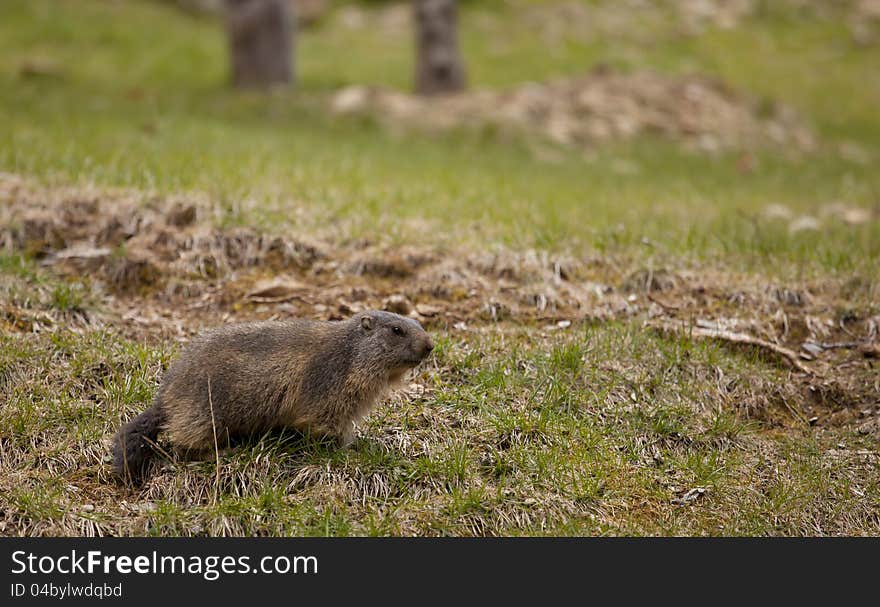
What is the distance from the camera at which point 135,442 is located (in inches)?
178

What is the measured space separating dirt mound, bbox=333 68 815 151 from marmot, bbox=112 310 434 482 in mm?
9014

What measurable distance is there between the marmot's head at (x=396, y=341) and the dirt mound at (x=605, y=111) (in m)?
8.98

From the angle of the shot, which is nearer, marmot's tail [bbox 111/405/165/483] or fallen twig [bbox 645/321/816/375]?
marmot's tail [bbox 111/405/165/483]

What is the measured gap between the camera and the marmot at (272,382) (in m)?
4.49

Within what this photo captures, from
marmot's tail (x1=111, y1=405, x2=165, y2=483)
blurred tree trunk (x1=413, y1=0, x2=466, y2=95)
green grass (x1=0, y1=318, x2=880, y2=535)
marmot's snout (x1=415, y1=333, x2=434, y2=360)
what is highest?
blurred tree trunk (x1=413, y1=0, x2=466, y2=95)

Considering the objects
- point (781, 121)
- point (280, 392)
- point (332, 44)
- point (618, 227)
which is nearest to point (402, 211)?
point (618, 227)

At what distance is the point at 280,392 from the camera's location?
15.1 feet

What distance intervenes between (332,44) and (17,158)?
12.9 metres

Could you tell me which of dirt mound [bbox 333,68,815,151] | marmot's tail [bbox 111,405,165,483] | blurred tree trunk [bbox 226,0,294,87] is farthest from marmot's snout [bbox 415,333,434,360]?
blurred tree trunk [bbox 226,0,294,87]

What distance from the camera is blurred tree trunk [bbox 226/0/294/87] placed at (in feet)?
47.8

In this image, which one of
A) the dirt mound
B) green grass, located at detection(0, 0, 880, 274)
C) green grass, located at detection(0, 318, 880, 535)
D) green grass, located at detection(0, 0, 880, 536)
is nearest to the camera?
green grass, located at detection(0, 318, 880, 535)

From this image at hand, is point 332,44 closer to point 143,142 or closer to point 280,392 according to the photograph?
point 143,142

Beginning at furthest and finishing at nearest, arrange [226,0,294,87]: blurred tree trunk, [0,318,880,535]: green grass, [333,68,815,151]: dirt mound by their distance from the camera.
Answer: [226,0,294,87]: blurred tree trunk < [333,68,815,151]: dirt mound < [0,318,880,535]: green grass

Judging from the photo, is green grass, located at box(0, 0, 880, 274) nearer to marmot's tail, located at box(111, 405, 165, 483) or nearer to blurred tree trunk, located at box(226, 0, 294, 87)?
blurred tree trunk, located at box(226, 0, 294, 87)
